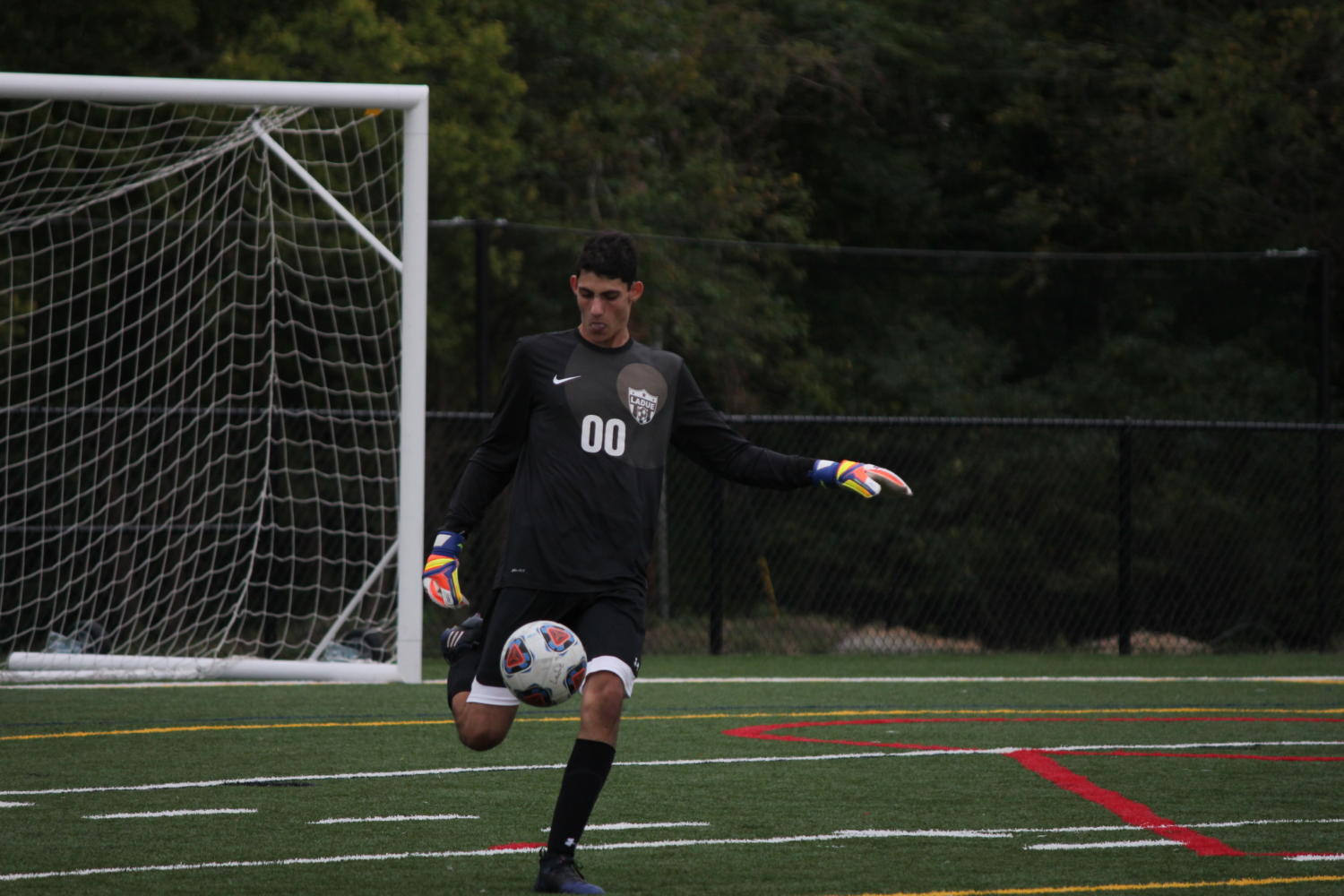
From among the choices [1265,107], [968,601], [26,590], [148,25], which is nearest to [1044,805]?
[26,590]

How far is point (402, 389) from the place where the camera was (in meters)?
11.8

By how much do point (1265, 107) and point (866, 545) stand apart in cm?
779

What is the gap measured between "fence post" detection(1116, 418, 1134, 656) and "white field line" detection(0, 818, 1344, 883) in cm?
868

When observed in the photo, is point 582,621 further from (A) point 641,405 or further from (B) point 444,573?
(A) point 641,405

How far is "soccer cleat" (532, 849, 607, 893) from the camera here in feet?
17.9

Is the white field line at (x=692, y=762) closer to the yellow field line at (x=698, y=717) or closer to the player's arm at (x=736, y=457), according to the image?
the yellow field line at (x=698, y=717)

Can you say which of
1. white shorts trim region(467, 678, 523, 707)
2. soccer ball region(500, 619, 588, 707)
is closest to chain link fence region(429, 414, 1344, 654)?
white shorts trim region(467, 678, 523, 707)

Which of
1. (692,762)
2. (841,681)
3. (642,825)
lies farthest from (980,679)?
(642,825)

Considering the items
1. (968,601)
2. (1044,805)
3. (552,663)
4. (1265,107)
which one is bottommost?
(968,601)

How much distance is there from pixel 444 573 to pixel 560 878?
3.49ft

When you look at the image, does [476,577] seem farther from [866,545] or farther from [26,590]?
[866,545]

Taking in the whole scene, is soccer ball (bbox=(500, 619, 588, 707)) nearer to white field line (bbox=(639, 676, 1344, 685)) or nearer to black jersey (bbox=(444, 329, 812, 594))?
black jersey (bbox=(444, 329, 812, 594))

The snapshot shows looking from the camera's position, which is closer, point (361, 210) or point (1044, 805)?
point (1044, 805)

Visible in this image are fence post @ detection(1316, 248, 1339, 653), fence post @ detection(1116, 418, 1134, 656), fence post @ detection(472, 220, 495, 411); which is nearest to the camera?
fence post @ detection(472, 220, 495, 411)
